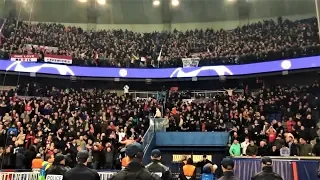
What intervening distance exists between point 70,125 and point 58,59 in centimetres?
970

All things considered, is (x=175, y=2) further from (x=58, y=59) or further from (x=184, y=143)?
(x=184, y=143)

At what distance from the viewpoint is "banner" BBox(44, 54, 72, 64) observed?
24181 millimetres

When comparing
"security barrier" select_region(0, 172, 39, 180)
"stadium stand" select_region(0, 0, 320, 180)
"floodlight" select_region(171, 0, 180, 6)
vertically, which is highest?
"floodlight" select_region(171, 0, 180, 6)

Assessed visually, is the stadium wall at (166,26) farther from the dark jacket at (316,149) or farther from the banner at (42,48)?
the dark jacket at (316,149)

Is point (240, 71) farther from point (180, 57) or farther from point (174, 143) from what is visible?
point (174, 143)

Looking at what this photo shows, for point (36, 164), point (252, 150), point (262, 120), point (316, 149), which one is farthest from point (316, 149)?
point (36, 164)

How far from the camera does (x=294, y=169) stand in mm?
9398

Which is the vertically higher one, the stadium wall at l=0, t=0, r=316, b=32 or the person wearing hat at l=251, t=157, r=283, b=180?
the stadium wall at l=0, t=0, r=316, b=32

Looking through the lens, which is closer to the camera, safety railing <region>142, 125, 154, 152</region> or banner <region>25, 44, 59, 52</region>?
safety railing <region>142, 125, 154, 152</region>

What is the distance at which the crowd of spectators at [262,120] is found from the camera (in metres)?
12.6

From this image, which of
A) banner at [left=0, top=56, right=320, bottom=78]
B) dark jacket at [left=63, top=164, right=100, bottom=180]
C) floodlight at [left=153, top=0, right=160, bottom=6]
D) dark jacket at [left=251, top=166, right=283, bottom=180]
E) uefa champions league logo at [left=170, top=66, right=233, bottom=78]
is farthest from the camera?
floodlight at [left=153, top=0, right=160, bottom=6]

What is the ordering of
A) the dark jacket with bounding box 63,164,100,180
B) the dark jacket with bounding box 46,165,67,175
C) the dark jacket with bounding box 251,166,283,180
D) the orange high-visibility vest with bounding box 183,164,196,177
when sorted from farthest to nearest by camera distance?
1. the orange high-visibility vest with bounding box 183,164,196,177
2. the dark jacket with bounding box 46,165,67,175
3. the dark jacket with bounding box 251,166,283,180
4. the dark jacket with bounding box 63,164,100,180

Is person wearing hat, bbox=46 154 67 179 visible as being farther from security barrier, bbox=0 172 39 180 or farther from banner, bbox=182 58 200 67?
banner, bbox=182 58 200 67

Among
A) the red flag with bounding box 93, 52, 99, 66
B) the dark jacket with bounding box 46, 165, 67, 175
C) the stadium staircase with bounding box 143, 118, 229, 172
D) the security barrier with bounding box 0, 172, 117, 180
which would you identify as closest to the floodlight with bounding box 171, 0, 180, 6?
the red flag with bounding box 93, 52, 99, 66
